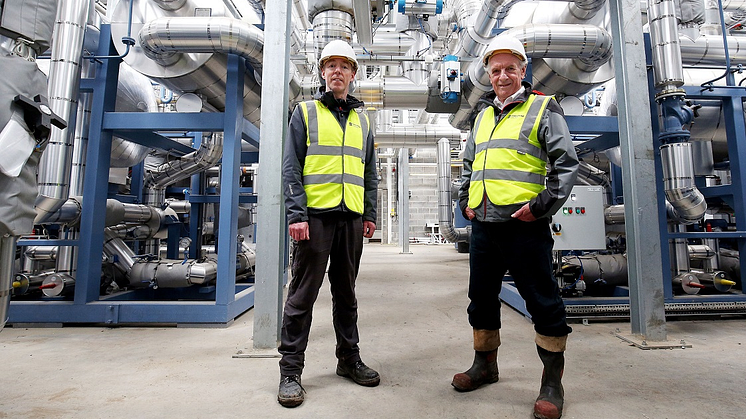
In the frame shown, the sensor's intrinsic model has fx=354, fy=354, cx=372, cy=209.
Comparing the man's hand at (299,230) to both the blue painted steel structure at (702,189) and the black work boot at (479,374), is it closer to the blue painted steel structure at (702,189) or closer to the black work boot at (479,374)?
the black work boot at (479,374)

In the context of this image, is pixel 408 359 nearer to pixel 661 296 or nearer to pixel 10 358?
pixel 661 296

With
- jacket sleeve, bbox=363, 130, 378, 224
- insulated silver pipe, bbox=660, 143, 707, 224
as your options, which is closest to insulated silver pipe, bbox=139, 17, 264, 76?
jacket sleeve, bbox=363, 130, 378, 224

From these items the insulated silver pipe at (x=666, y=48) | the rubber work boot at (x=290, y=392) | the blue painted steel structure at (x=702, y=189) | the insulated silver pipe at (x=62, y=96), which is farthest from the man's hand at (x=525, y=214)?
the insulated silver pipe at (x=62, y=96)

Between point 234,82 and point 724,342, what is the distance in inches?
151

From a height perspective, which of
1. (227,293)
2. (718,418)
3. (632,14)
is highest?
(632,14)

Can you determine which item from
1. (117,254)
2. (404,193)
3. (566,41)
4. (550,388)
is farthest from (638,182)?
(404,193)

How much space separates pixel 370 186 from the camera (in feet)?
5.76

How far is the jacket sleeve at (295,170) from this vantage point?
4.84ft

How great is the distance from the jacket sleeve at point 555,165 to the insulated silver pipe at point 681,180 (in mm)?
1820

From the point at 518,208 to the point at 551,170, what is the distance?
0.19 meters

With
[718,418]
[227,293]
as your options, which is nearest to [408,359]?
[718,418]

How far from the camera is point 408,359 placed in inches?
76.3

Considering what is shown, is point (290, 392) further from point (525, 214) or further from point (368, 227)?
point (525, 214)

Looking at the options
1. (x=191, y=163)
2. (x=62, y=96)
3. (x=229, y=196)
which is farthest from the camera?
(x=191, y=163)
